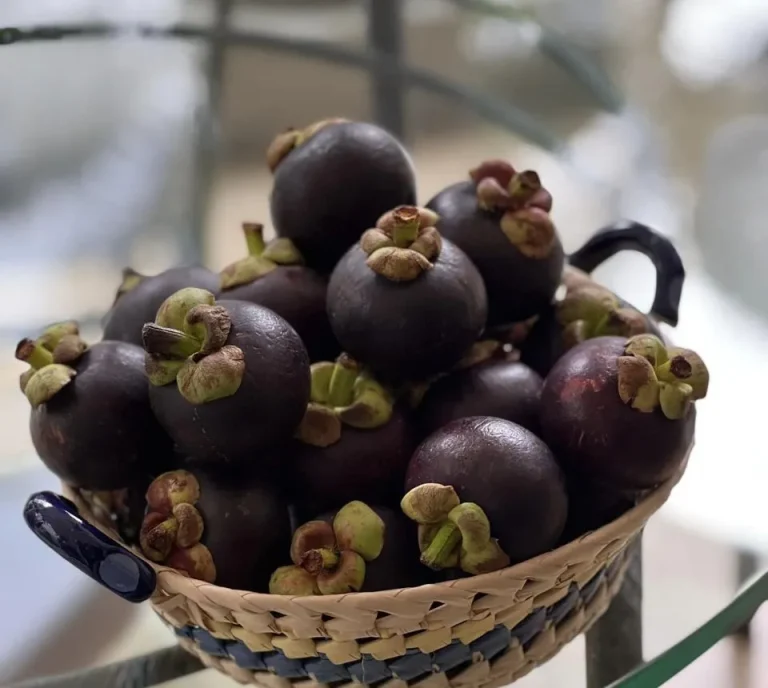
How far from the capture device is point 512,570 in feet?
1.75

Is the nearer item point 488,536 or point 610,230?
point 488,536

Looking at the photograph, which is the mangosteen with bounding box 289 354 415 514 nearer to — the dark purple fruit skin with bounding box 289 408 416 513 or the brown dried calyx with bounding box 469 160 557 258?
the dark purple fruit skin with bounding box 289 408 416 513

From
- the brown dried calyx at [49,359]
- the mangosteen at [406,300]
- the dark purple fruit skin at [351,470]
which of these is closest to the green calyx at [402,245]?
the mangosteen at [406,300]

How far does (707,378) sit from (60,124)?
3.48 feet

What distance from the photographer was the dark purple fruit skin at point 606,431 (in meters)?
0.58

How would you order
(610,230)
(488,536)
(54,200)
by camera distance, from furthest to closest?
(54,200) < (610,230) < (488,536)

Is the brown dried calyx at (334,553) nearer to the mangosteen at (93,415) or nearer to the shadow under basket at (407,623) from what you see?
the shadow under basket at (407,623)

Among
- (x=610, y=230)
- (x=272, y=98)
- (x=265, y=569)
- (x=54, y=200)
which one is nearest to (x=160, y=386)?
(x=265, y=569)

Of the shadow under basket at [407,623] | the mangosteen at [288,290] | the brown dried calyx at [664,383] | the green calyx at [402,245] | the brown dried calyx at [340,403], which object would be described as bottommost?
the shadow under basket at [407,623]

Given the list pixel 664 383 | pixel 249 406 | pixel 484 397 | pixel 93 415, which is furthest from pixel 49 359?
pixel 664 383

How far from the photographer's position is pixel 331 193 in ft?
2.25

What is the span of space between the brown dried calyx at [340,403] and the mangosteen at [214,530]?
5 centimetres

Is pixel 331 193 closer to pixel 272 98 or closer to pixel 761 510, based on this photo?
pixel 761 510

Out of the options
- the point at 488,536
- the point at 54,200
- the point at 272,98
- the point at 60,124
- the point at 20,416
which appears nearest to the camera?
the point at 488,536
